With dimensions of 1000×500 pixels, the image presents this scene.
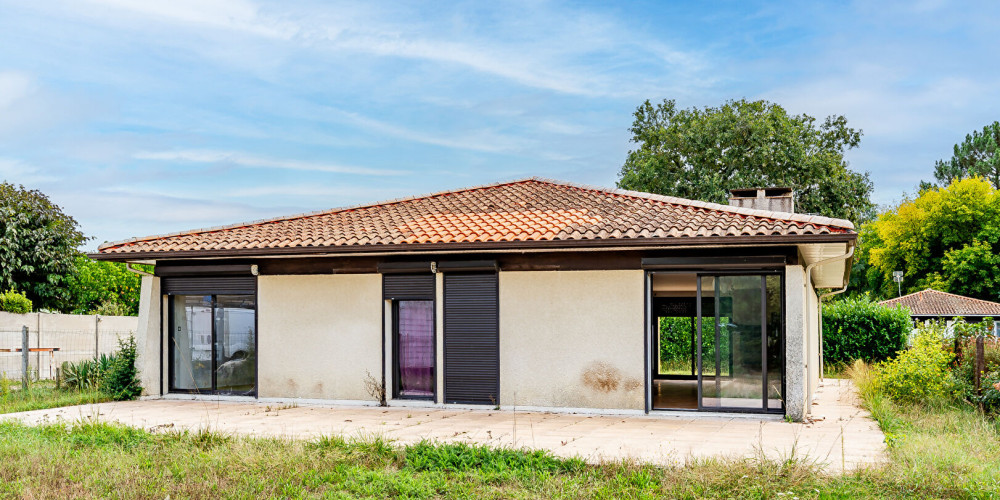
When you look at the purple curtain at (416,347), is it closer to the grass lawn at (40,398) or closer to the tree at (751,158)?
the grass lawn at (40,398)

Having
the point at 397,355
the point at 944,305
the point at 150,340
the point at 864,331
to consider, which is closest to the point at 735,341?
the point at 397,355

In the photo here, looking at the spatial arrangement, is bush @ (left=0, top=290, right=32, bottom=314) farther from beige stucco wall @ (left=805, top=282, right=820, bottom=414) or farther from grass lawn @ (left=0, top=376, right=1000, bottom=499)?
beige stucco wall @ (left=805, top=282, right=820, bottom=414)

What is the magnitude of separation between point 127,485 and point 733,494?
5.67 m

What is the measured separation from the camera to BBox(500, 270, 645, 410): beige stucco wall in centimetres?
Answer: 1259

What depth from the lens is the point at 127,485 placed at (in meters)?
7.88

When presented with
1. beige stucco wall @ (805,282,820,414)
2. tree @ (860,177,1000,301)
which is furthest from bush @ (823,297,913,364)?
tree @ (860,177,1000,301)

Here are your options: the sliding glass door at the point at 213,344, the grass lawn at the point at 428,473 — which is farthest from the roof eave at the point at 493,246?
the grass lawn at the point at 428,473

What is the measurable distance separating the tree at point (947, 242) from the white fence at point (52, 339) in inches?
Answer: 1612

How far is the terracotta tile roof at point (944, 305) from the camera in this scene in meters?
36.7

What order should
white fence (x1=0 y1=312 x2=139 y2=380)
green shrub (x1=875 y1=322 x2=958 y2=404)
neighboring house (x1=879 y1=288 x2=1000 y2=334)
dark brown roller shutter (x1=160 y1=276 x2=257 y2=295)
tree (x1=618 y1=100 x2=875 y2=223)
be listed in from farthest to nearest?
neighboring house (x1=879 y1=288 x2=1000 y2=334) < tree (x1=618 y1=100 x2=875 y2=223) < white fence (x1=0 y1=312 x2=139 y2=380) < dark brown roller shutter (x1=160 y1=276 x2=257 y2=295) < green shrub (x1=875 y1=322 x2=958 y2=404)

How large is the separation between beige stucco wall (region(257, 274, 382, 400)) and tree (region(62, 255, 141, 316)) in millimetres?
16859

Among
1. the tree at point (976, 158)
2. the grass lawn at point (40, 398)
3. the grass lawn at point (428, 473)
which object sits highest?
the tree at point (976, 158)

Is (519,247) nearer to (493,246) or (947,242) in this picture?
(493,246)

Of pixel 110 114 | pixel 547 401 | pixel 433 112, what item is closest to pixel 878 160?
pixel 433 112
